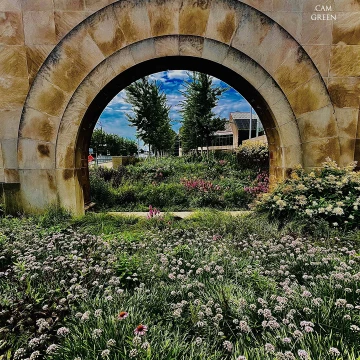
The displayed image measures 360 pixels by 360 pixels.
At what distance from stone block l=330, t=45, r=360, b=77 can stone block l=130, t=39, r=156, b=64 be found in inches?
127

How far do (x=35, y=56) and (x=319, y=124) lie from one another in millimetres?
5210

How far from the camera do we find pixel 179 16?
4488mm

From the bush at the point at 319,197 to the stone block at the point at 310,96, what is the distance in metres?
1.02

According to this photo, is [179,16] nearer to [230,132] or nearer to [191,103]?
[191,103]

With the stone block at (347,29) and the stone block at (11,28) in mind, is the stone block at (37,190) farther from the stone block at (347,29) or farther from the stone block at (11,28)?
the stone block at (347,29)

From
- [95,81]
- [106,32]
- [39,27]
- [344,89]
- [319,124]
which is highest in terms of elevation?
[39,27]

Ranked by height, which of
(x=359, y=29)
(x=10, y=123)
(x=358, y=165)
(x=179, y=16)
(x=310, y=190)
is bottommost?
(x=310, y=190)

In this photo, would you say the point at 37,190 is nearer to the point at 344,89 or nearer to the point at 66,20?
the point at 66,20

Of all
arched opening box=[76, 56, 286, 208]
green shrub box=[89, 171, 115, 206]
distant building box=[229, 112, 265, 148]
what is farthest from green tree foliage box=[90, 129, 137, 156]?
arched opening box=[76, 56, 286, 208]

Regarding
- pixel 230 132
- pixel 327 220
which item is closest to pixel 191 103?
pixel 327 220

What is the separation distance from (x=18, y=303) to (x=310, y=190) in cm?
419

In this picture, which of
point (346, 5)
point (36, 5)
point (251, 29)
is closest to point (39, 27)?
point (36, 5)

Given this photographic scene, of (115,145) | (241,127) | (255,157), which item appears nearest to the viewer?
(255,157)

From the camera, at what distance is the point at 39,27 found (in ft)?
14.6
